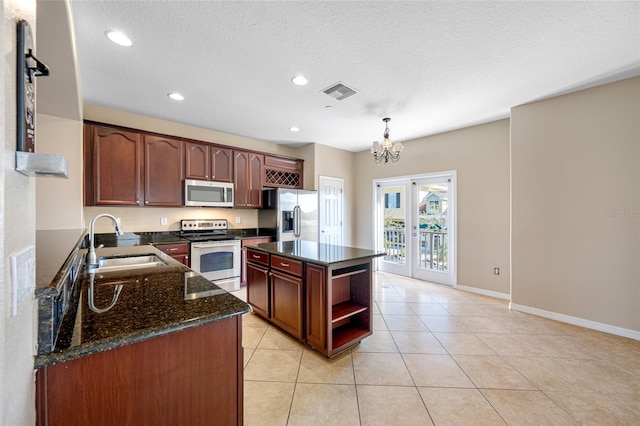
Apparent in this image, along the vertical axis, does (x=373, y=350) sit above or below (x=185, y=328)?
below

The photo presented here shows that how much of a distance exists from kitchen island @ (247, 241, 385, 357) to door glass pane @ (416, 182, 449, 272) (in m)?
2.61

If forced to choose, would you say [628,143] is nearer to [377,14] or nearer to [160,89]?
[377,14]

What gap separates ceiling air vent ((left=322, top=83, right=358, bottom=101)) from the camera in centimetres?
283

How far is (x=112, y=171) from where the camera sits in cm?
332

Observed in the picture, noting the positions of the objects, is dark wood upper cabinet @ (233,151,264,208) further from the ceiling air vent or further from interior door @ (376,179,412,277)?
interior door @ (376,179,412,277)

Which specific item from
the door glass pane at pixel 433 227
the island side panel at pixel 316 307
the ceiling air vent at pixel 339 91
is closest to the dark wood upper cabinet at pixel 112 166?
the ceiling air vent at pixel 339 91

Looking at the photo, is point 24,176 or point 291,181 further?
point 291,181

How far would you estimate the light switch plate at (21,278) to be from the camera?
52cm

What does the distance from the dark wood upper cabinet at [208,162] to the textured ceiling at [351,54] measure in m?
0.65

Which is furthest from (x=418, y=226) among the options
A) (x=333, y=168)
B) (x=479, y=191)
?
(x=333, y=168)

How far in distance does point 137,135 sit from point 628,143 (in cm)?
569

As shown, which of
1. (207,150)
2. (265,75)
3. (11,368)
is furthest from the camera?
(207,150)

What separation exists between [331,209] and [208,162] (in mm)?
2508

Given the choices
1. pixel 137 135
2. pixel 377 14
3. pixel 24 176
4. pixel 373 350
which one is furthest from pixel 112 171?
pixel 373 350
